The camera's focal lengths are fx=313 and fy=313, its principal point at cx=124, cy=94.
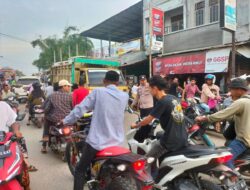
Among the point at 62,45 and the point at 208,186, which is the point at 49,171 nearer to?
the point at 208,186

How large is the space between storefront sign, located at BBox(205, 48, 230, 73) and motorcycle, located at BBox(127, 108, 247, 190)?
1043cm

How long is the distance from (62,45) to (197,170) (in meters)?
42.4

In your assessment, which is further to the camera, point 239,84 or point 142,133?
point 142,133

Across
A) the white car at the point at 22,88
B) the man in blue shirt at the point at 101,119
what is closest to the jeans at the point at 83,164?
the man in blue shirt at the point at 101,119

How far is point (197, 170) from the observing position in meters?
3.26

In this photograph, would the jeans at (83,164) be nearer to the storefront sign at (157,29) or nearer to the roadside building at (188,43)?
the roadside building at (188,43)

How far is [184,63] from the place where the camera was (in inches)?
604

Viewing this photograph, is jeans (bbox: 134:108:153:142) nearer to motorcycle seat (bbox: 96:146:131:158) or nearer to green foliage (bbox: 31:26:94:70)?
motorcycle seat (bbox: 96:146:131:158)

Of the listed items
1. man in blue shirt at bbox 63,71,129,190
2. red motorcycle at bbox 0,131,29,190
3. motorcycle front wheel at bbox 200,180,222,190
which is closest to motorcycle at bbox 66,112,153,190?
man in blue shirt at bbox 63,71,129,190

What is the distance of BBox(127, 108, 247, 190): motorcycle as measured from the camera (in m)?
3.15

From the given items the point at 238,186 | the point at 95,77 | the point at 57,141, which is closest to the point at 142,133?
the point at 238,186

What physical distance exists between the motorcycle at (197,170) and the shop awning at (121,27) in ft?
61.2

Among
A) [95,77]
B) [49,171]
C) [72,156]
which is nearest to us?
[72,156]

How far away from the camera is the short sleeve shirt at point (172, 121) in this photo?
138 inches
